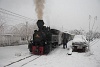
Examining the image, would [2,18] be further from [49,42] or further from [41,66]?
[41,66]

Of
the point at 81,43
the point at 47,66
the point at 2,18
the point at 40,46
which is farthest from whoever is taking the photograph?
the point at 2,18

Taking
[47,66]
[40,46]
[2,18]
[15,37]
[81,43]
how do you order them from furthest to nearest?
1. [2,18]
2. [15,37]
3. [81,43]
4. [40,46]
5. [47,66]

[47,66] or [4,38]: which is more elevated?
[4,38]

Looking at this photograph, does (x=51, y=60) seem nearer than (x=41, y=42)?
Yes

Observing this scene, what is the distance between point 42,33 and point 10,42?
47.7ft

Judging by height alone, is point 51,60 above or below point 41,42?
below

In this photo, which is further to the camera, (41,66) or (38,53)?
(38,53)

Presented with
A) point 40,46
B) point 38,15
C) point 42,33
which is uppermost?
point 38,15

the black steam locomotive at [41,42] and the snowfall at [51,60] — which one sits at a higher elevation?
the black steam locomotive at [41,42]

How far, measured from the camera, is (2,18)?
41.4 metres

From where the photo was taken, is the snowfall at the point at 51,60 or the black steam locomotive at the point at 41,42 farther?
the black steam locomotive at the point at 41,42

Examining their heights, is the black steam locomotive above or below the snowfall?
above

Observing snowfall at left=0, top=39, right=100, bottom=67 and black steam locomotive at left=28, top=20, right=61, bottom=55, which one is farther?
black steam locomotive at left=28, top=20, right=61, bottom=55

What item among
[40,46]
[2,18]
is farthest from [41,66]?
[2,18]
